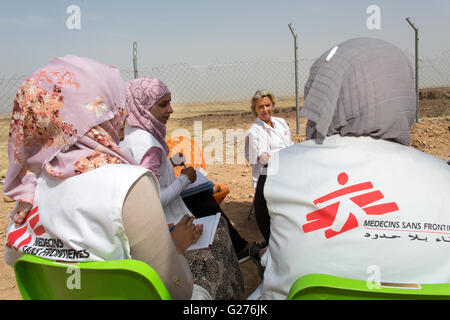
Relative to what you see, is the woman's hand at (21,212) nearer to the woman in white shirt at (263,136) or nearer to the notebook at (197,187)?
the notebook at (197,187)

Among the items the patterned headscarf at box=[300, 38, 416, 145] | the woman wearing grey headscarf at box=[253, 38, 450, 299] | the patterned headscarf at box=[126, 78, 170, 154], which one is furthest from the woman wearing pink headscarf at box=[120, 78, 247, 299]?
the patterned headscarf at box=[300, 38, 416, 145]

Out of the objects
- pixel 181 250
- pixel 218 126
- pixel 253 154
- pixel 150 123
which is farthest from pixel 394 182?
pixel 218 126

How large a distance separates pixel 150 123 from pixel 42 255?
1634mm

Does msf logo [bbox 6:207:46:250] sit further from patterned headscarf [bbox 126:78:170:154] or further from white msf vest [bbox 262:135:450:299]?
patterned headscarf [bbox 126:78:170:154]

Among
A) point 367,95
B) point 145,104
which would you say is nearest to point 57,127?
point 367,95

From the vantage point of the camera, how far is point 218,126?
13.5 m

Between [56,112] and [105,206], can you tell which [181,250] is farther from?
[56,112]

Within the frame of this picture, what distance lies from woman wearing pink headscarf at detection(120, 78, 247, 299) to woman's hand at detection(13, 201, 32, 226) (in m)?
0.80

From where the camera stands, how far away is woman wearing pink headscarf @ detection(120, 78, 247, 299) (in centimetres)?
178

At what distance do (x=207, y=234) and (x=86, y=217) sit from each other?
2.81ft

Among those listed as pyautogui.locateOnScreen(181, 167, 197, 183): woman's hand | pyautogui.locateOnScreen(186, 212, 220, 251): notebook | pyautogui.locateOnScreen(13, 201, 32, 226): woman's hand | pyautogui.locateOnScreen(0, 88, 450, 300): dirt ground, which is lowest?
pyautogui.locateOnScreen(0, 88, 450, 300): dirt ground

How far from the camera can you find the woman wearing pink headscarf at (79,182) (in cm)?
110
